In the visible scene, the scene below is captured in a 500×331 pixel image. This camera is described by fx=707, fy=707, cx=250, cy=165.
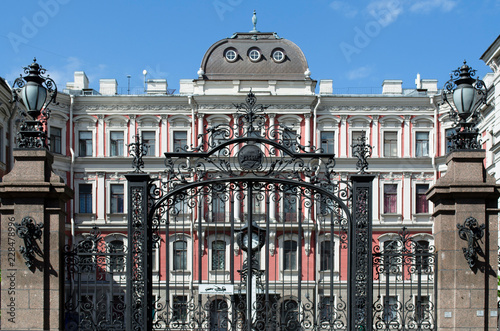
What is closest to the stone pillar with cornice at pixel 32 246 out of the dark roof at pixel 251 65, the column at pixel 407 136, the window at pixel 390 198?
the dark roof at pixel 251 65

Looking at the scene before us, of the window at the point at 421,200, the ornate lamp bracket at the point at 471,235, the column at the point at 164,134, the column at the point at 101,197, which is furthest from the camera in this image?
the column at the point at 164,134

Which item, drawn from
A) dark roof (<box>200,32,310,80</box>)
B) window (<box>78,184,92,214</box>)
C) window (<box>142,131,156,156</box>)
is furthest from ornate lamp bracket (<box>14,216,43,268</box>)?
dark roof (<box>200,32,310,80</box>)

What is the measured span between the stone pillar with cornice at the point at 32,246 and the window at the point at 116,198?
2042 centimetres

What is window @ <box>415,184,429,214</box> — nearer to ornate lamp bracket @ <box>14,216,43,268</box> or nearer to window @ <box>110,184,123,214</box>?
window @ <box>110,184,123,214</box>

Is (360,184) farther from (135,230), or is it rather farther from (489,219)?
(135,230)

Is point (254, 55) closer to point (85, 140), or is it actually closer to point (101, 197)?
point (85, 140)

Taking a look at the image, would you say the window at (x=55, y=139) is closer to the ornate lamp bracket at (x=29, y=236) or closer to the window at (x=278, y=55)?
the window at (x=278, y=55)

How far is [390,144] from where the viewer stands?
31.8 m

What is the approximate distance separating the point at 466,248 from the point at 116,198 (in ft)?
74.1

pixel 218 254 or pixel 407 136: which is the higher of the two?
pixel 407 136

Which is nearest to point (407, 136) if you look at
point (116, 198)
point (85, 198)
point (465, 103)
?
point (116, 198)

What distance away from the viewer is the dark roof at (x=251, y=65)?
31.5 meters

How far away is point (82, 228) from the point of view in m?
29.1

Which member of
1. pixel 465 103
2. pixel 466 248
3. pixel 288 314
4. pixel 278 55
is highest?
pixel 278 55
